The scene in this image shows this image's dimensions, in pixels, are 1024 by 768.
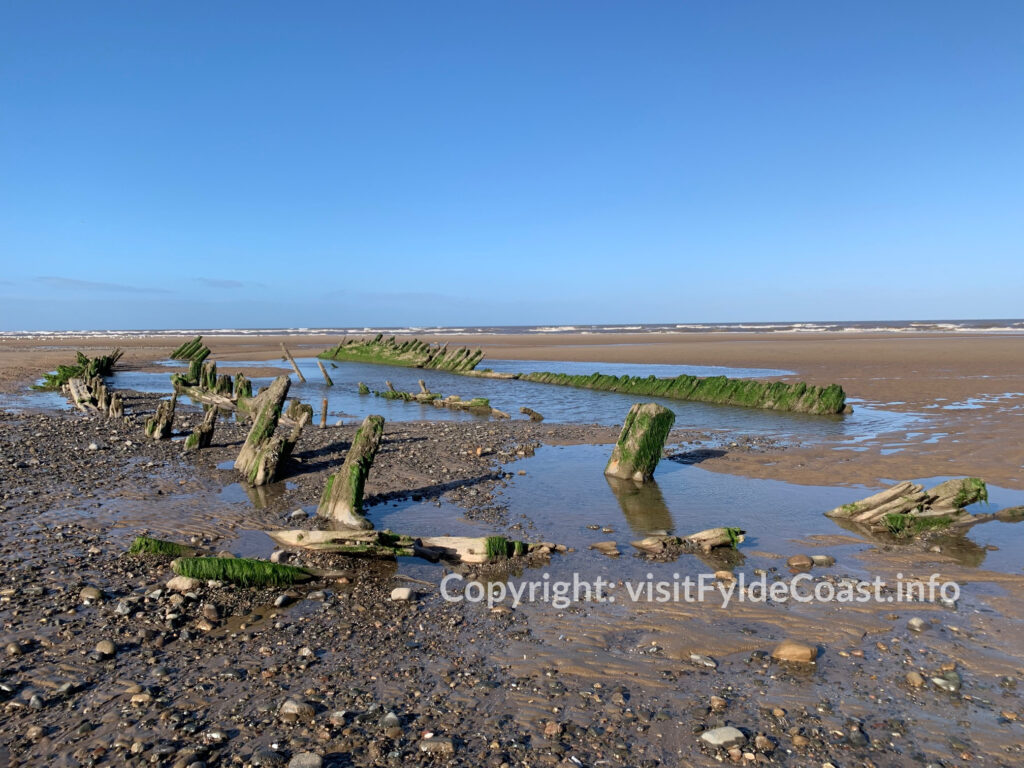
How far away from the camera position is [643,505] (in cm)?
898

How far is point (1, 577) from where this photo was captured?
5883 mm

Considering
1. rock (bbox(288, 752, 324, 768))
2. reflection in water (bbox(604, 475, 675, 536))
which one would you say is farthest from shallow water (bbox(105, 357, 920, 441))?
rock (bbox(288, 752, 324, 768))

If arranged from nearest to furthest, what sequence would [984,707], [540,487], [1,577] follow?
[984,707]
[1,577]
[540,487]

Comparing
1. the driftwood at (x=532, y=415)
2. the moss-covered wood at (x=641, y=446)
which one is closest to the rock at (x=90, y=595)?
the moss-covered wood at (x=641, y=446)

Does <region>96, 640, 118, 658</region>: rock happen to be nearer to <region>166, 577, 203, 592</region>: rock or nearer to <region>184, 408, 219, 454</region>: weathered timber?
<region>166, 577, 203, 592</region>: rock

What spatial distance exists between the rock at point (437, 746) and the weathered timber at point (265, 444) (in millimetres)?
7011

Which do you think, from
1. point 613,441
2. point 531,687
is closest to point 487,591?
point 531,687

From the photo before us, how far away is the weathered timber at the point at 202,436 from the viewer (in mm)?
12180

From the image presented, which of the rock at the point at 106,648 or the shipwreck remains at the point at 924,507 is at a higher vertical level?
the shipwreck remains at the point at 924,507

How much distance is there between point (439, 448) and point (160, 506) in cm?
513

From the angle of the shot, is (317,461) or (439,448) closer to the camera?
(317,461)

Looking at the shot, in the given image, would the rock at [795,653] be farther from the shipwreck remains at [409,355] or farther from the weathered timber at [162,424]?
the shipwreck remains at [409,355]

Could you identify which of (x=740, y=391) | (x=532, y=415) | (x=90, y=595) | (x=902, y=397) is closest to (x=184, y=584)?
(x=90, y=595)

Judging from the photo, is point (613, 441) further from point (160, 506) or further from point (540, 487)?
point (160, 506)
